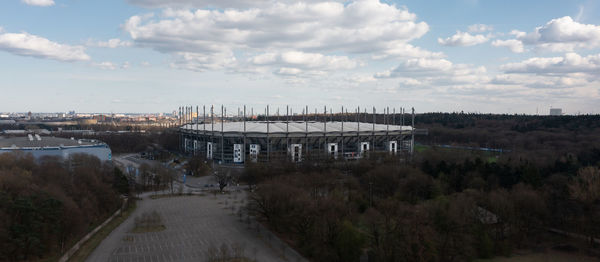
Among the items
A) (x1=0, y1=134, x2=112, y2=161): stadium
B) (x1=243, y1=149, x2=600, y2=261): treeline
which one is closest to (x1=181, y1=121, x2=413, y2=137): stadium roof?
(x1=0, y1=134, x2=112, y2=161): stadium

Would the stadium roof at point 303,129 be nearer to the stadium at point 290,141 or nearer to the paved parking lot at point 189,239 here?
the stadium at point 290,141

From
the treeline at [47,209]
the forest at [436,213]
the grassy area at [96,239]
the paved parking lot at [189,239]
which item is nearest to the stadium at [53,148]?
the treeline at [47,209]

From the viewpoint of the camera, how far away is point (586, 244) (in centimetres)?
2002

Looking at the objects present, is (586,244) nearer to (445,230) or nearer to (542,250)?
(542,250)

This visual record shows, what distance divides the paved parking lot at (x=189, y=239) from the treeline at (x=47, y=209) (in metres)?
1.58

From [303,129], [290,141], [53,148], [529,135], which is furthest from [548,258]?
[529,135]

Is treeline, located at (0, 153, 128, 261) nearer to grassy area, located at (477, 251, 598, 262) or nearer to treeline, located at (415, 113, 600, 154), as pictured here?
grassy area, located at (477, 251, 598, 262)

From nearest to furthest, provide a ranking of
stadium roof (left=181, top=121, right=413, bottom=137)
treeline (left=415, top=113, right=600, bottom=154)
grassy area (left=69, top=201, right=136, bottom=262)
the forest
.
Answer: the forest < grassy area (left=69, top=201, right=136, bottom=262) < stadium roof (left=181, top=121, right=413, bottom=137) < treeline (left=415, top=113, right=600, bottom=154)

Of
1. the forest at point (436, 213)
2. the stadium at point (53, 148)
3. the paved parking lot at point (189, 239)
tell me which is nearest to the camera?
the forest at point (436, 213)

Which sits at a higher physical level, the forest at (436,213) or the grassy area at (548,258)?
the forest at (436,213)

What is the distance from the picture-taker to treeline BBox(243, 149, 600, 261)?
53.5 feet

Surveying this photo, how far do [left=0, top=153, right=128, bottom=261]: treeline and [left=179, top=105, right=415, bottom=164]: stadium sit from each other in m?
20.1

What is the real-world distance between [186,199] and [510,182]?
2269cm

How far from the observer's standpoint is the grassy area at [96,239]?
17828 mm
